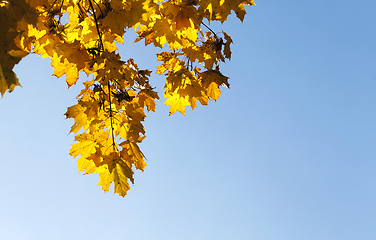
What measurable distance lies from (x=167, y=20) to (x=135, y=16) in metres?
0.37

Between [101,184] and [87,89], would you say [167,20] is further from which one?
[101,184]

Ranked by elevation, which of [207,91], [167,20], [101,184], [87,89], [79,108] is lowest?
[101,184]

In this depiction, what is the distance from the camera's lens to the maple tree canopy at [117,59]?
2658mm

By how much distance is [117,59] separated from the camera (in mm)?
2732

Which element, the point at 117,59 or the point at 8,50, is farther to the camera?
the point at 117,59

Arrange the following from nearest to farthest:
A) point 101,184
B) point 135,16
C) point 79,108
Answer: point 135,16
point 101,184
point 79,108

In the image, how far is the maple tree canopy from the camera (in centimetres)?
266

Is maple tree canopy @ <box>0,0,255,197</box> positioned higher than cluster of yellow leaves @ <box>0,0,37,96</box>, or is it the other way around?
maple tree canopy @ <box>0,0,255,197</box>

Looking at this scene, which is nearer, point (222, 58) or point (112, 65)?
point (112, 65)

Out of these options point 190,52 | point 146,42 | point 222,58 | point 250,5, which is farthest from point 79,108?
point 250,5

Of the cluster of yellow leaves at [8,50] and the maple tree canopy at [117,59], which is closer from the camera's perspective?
the cluster of yellow leaves at [8,50]

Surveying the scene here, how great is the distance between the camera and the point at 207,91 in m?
3.24

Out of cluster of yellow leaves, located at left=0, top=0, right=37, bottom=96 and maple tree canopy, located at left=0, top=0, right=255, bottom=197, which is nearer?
cluster of yellow leaves, located at left=0, top=0, right=37, bottom=96

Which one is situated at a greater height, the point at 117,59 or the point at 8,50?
the point at 117,59
